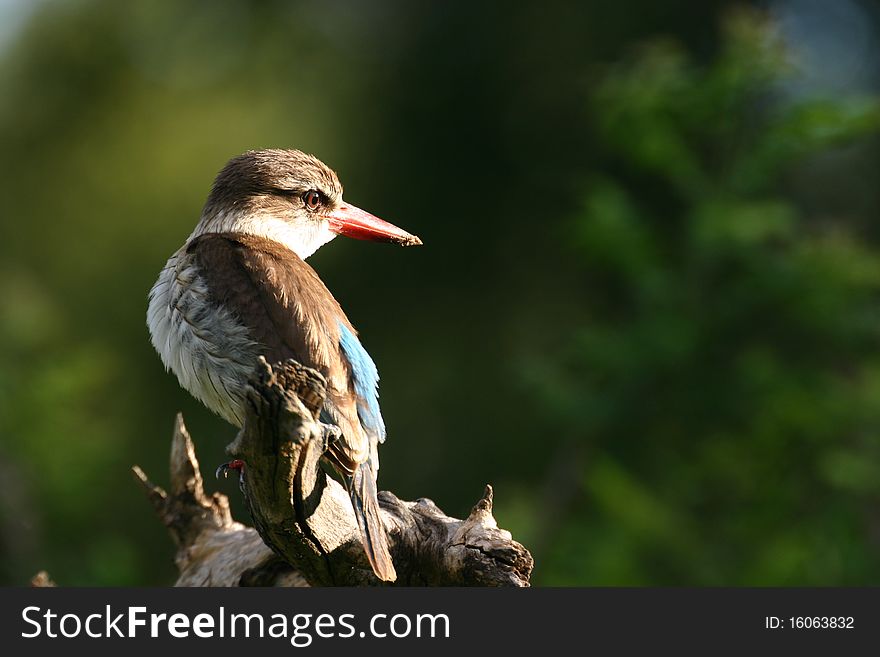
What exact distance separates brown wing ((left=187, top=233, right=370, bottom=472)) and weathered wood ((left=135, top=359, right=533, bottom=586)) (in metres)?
0.18

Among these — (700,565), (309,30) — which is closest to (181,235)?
(309,30)

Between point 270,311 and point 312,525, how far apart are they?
790 mm

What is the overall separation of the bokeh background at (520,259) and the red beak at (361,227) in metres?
1.45

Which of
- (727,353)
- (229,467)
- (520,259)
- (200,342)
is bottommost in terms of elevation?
(229,467)

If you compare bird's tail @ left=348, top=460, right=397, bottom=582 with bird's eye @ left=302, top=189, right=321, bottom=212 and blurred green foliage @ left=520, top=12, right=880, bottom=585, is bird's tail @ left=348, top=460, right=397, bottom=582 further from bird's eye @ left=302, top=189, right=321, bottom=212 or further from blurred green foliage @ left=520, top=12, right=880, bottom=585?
blurred green foliage @ left=520, top=12, right=880, bottom=585

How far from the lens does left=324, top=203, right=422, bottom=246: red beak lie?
507 centimetres

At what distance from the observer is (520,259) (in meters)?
8.73

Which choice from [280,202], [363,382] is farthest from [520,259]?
[363,382]

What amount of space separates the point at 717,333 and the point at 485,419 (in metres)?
2.59

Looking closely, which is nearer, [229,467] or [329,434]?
[329,434]

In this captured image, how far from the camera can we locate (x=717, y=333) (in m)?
6.11

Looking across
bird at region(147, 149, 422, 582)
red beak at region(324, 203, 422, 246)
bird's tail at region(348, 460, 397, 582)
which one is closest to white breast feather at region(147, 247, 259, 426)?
bird at region(147, 149, 422, 582)

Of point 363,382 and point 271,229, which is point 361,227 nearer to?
point 271,229

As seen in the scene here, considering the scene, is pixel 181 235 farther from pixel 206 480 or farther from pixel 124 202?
pixel 206 480
